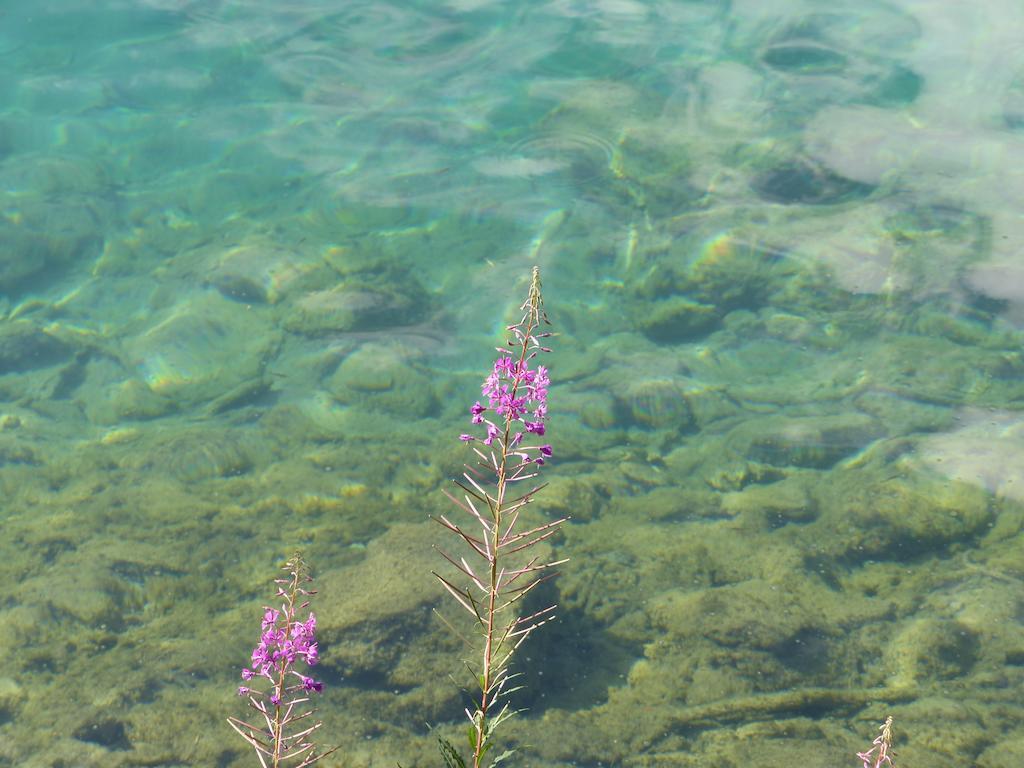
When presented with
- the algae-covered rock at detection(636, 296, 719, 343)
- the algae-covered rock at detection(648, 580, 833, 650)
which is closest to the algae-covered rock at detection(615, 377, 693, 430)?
the algae-covered rock at detection(636, 296, 719, 343)

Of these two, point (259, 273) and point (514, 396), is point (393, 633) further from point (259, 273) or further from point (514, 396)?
point (259, 273)

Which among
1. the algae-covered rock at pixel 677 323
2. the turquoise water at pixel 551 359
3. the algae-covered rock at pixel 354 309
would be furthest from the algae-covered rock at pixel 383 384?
the algae-covered rock at pixel 677 323

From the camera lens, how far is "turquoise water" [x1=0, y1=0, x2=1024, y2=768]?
14.8 ft

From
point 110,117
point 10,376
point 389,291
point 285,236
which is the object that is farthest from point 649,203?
point 110,117

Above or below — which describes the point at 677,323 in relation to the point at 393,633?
below

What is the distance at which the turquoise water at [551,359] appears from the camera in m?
4.52

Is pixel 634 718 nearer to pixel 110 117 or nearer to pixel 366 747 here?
pixel 366 747

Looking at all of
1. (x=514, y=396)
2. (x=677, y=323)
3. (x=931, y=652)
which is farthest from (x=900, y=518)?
(x=514, y=396)

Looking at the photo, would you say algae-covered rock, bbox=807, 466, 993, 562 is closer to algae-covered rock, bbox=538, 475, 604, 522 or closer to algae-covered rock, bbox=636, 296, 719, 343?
algae-covered rock, bbox=538, 475, 604, 522

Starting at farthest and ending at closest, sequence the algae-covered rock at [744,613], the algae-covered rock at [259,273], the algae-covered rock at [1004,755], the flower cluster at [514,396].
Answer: the algae-covered rock at [259,273] → the algae-covered rock at [744,613] → the algae-covered rock at [1004,755] → the flower cluster at [514,396]

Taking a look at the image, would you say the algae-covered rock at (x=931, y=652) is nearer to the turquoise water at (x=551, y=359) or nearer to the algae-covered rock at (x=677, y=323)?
the turquoise water at (x=551, y=359)

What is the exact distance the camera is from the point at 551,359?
312 inches

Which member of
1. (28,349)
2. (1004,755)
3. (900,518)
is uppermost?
(1004,755)

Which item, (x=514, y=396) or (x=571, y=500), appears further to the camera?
(x=571, y=500)
